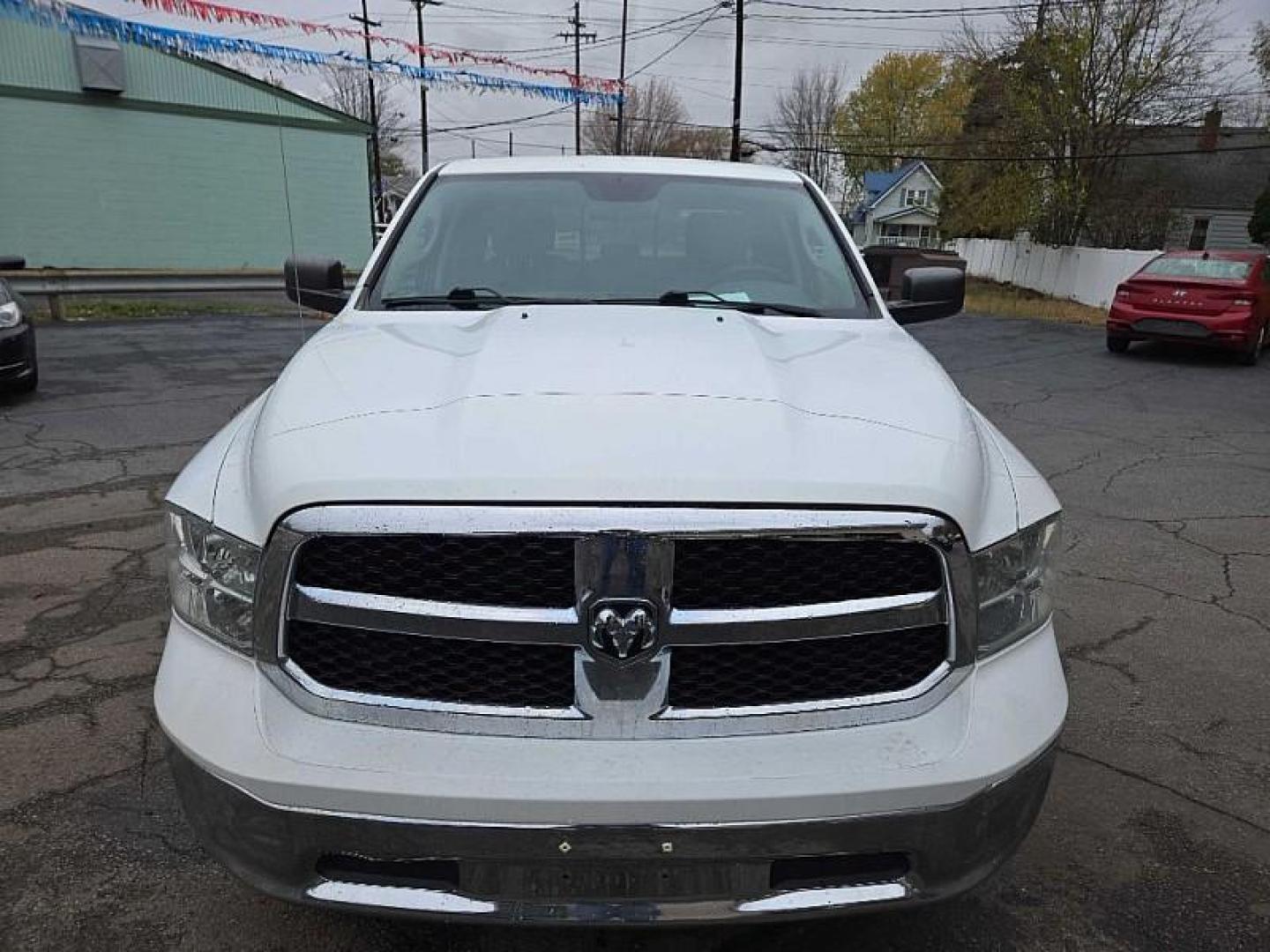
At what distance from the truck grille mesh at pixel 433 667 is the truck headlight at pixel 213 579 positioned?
0.15 metres

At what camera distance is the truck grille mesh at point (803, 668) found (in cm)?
167

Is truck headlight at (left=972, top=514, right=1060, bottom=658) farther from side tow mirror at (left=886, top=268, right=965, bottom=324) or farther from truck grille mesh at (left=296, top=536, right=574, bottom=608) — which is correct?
side tow mirror at (left=886, top=268, right=965, bottom=324)

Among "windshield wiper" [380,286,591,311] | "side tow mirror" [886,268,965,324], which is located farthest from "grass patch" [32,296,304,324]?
"side tow mirror" [886,268,965,324]

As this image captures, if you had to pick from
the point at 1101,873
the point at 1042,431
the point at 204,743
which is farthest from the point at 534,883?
the point at 1042,431

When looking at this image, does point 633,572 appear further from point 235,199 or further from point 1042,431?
point 235,199

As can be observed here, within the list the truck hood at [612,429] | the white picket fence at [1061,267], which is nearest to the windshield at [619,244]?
the truck hood at [612,429]

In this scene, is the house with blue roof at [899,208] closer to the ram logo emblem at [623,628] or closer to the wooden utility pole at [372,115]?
the wooden utility pole at [372,115]

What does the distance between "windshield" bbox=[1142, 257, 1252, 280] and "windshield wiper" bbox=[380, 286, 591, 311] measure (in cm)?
1280

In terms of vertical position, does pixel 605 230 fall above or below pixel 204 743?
above

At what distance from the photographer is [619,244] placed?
10.8 ft

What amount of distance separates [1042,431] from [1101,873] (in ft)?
20.6

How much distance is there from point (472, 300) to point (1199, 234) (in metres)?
49.4

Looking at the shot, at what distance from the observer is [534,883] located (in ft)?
5.31

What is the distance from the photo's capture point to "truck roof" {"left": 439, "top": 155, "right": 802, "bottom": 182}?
3.66m
